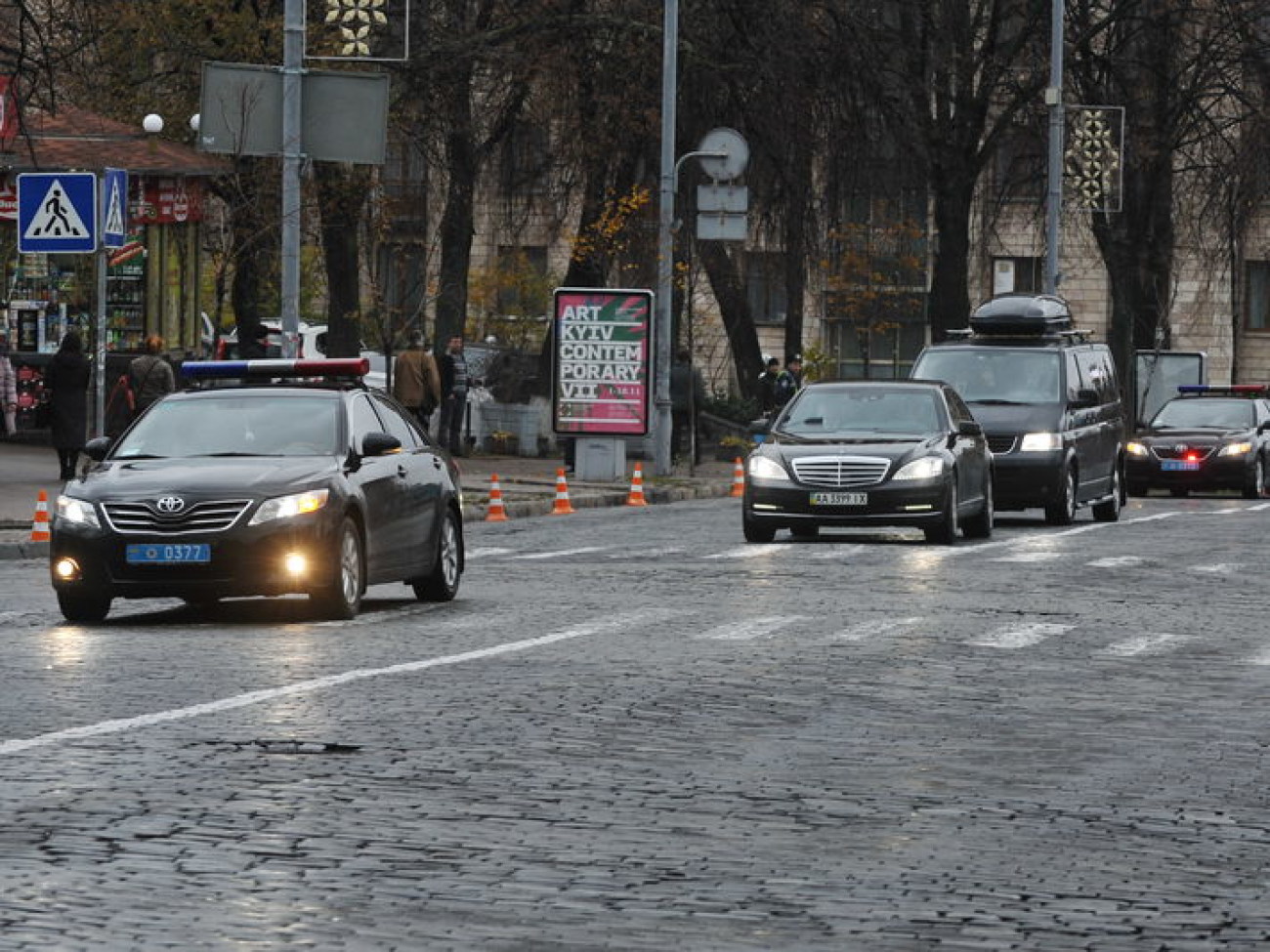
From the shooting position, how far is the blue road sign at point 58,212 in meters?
26.1

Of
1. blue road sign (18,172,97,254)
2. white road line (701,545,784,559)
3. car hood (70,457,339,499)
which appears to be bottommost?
white road line (701,545,784,559)

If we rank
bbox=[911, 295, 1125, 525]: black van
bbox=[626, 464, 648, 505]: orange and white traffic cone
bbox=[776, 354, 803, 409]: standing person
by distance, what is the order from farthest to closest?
bbox=[776, 354, 803, 409]: standing person, bbox=[626, 464, 648, 505]: orange and white traffic cone, bbox=[911, 295, 1125, 525]: black van

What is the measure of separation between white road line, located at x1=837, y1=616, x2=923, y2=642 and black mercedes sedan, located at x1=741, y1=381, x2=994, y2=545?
25.8 ft

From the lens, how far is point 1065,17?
51594mm

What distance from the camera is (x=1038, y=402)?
32.0 metres

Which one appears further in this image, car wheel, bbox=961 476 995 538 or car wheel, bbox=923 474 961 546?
car wheel, bbox=961 476 995 538

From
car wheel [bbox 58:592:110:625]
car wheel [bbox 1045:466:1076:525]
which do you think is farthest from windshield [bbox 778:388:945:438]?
car wheel [bbox 58:592:110:625]

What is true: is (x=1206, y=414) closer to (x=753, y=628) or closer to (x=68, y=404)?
(x=68, y=404)

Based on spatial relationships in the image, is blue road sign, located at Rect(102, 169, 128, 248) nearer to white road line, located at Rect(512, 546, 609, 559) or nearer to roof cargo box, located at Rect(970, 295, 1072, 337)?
white road line, located at Rect(512, 546, 609, 559)

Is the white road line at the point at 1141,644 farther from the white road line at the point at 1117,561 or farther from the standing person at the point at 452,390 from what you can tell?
the standing person at the point at 452,390

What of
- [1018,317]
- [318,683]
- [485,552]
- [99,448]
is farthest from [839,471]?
[318,683]

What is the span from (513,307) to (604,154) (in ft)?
96.1

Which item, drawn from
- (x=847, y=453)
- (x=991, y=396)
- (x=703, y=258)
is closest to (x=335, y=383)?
(x=847, y=453)

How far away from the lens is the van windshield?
3216cm
